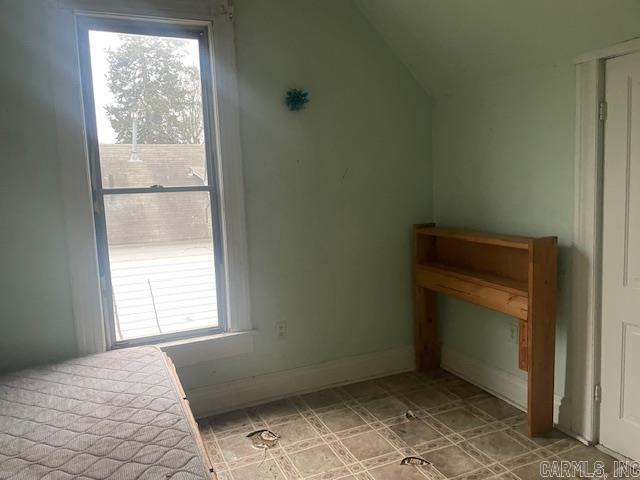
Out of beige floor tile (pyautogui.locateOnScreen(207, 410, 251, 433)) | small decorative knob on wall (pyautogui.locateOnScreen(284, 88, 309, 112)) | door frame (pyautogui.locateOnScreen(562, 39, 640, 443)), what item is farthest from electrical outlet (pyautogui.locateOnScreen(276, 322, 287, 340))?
door frame (pyautogui.locateOnScreen(562, 39, 640, 443))

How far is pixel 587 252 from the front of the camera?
2.35 meters

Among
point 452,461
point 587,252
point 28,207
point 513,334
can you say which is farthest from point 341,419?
point 28,207

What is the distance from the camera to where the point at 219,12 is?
8.74 feet

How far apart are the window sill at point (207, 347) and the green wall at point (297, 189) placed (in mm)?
65

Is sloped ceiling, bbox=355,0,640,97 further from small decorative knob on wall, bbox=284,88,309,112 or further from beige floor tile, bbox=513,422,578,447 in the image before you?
beige floor tile, bbox=513,422,578,447

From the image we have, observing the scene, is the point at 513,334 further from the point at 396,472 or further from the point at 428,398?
the point at 396,472

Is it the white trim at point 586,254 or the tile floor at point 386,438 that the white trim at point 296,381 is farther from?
the white trim at point 586,254

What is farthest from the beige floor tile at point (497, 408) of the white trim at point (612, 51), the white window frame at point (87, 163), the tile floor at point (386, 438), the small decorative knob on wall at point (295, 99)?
the small decorative knob on wall at point (295, 99)

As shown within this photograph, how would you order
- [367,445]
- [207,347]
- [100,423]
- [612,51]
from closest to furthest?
[100,423]
[612,51]
[367,445]
[207,347]

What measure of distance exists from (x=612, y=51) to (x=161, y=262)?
2.47 metres

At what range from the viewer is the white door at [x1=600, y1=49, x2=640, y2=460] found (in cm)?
215

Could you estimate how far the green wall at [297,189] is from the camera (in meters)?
2.41

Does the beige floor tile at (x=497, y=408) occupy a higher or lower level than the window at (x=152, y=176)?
lower

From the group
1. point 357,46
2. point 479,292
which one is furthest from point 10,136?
point 479,292
